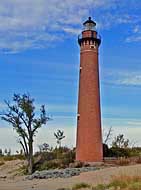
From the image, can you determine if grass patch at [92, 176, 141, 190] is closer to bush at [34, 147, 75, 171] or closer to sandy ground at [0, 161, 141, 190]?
sandy ground at [0, 161, 141, 190]

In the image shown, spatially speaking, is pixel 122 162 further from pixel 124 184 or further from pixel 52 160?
pixel 124 184

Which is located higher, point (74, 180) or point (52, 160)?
point (52, 160)

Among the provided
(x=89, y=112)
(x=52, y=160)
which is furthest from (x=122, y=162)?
(x=52, y=160)

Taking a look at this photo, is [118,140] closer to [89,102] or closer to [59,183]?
[89,102]

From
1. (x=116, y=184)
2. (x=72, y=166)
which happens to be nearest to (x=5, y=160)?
(x=72, y=166)

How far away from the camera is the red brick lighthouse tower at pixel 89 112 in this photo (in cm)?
4888


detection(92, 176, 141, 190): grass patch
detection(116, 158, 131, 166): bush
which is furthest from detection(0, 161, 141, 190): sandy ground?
detection(116, 158, 131, 166): bush

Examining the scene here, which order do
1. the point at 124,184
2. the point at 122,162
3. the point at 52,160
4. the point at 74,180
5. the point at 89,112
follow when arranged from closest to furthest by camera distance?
1. the point at 124,184
2. the point at 74,180
3. the point at 122,162
4. the point at 89,112
5. the point at 52,160

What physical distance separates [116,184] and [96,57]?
82.6 feet

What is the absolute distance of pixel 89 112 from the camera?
48875 mm

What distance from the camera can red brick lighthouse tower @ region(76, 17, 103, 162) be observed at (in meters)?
48.9

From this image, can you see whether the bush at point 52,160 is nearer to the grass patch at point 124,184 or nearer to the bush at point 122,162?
the bush at point 122,162

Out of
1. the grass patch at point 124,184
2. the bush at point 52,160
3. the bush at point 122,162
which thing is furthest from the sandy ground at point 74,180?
the bush at point 52,160

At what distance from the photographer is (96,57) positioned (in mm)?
50781
